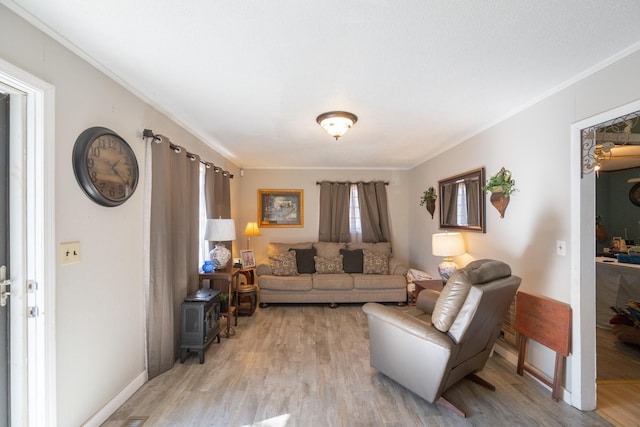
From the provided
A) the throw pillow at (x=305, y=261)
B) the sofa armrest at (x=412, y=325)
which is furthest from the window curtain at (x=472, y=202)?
the throw pillow at (x=305, y=261)

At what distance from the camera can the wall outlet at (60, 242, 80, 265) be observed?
156 centimetres

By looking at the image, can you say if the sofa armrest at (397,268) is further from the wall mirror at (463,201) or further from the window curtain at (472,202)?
the window curtain at (472,202)

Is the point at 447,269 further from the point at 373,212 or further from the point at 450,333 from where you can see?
the point at 373,212

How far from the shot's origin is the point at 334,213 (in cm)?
535

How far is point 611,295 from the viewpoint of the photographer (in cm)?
326

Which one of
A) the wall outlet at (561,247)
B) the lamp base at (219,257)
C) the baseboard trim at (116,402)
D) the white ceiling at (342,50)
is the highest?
the white ceiling at (342,50)

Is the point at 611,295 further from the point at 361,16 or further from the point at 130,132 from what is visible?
the point at 130,132

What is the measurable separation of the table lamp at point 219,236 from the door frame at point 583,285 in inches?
125

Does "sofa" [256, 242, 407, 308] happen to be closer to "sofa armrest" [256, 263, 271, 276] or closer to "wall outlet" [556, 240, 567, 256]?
"sofa armrest" [256, 263, 271, 276]

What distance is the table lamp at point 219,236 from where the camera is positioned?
316 cm

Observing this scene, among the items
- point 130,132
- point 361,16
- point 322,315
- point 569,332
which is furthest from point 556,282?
point 130,132

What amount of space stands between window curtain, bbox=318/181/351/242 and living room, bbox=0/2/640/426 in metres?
2.69

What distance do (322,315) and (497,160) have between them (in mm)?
2984

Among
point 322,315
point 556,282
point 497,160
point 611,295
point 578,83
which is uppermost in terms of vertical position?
point 578,83
